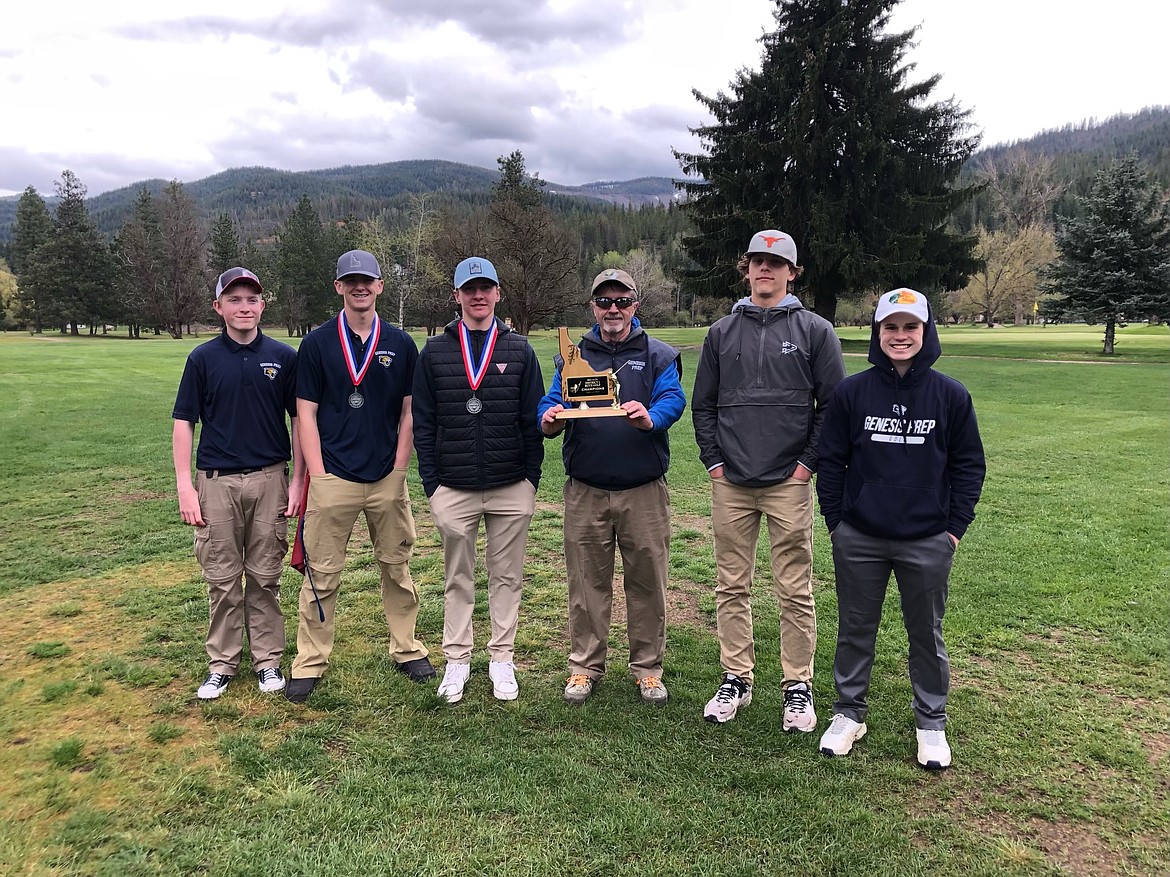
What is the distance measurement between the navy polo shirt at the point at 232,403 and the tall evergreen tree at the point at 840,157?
25108 mm

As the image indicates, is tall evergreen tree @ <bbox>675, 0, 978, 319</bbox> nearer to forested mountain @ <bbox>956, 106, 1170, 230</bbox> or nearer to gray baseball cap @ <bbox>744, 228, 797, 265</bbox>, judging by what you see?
forested mountain @ <bbox>956, 106, 1170, 230</bbox>

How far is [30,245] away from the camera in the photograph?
61906mm

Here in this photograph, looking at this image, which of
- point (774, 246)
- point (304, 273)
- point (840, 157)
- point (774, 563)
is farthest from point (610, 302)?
point (304, 273)

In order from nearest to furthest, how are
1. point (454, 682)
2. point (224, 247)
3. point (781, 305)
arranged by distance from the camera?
1. point (781, 305)
2. point (454, 682)
3. point (224, 247)

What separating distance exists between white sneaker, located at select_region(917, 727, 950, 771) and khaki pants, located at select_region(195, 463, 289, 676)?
383 centimetres

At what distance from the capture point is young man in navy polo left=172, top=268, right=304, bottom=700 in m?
4.13

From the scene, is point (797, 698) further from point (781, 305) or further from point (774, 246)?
point (774, 246)

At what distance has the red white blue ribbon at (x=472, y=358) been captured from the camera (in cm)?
419

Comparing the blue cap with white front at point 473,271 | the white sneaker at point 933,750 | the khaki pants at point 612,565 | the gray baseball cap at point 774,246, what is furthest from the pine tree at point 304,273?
the white sneaker at point 933,750

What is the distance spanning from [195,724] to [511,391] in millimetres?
2638

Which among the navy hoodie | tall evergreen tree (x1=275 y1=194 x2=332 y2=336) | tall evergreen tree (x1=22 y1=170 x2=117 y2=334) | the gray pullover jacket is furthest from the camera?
tall evergreen tree (x1=275 y1=194 x2=332 y2=336)

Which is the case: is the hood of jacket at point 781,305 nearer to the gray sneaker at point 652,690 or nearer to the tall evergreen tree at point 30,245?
the gray sneaker at point 652,690

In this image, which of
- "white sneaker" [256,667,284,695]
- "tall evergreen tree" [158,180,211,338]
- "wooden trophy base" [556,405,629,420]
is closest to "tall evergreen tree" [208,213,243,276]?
"tall evergreen tree" [158,180,211,338]

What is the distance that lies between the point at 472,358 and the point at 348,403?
0.80 m
